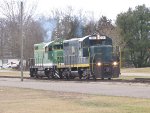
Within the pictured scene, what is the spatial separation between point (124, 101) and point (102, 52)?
64.2 ft

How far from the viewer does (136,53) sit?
243 ft

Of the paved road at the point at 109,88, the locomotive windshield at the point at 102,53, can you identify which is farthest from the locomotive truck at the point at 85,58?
the paved road at the point at 109,88

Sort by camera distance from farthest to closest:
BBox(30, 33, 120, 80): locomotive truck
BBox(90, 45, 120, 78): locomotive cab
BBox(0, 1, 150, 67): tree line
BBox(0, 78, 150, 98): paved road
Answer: BBox(0, 1, 150, 67): tree line < BBox(30, 33, 120, 80): locomotive truck < BBox(90, 45, 120, 78): locomotive cab < BBox(0, 78, 150, 98): paved road

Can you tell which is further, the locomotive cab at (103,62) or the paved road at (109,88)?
the locomotive cab at (103,62)

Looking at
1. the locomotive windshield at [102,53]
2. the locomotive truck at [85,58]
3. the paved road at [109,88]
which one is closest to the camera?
the paved road at [109,88]

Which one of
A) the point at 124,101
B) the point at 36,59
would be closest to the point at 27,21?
the point at 36,59

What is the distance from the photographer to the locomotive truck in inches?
1379

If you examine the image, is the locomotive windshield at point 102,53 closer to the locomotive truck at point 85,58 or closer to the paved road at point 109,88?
the locomotive truck at point 85,58

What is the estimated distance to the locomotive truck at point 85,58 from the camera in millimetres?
35031

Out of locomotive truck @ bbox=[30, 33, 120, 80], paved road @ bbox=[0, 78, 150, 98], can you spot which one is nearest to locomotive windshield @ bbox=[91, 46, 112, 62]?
locomotive truck @ bbox=[30, 33, 120, 80]

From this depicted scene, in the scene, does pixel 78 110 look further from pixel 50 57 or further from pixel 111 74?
pixel 50 57

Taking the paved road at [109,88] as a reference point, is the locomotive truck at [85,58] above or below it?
above

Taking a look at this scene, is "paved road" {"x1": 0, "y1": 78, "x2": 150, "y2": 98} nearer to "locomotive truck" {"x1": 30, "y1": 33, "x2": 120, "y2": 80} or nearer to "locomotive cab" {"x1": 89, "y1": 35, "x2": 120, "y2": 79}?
"locomotive cab" {"x1": 89, "y1": 35, "x2": 120, "y2": 79}

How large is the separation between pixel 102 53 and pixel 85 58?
146 cm
